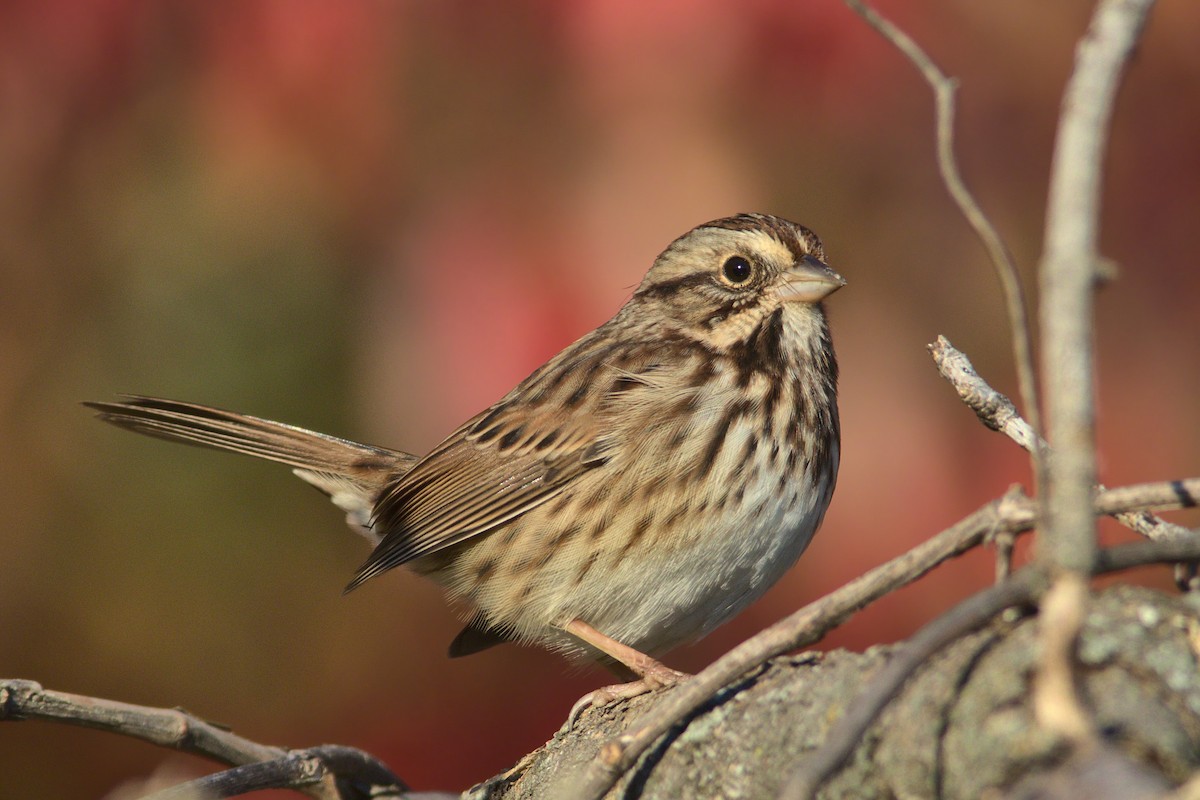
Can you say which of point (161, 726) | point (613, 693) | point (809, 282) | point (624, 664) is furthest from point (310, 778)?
point (809, 282)

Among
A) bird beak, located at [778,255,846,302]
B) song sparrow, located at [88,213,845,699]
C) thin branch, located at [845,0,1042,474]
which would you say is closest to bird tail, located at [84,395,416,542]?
song sparrow, located at [88,213,845,699]

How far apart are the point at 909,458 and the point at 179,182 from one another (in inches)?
90.9

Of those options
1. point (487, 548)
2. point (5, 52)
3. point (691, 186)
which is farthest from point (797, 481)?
point (5, 52)

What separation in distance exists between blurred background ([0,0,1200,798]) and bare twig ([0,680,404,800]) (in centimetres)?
137

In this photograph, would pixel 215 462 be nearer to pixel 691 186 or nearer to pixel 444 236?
pixel 444 236

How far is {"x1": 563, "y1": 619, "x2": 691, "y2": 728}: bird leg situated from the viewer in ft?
→ 8.03

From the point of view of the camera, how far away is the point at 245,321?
4074 mm

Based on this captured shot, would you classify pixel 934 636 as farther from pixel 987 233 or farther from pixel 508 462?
pixel 508 462

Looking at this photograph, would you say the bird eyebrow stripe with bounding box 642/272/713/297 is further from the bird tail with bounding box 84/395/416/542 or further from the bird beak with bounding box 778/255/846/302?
the bird tail with bounding box 84/395/416/542

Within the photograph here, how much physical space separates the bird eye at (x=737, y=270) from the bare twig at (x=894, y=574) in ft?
5.97

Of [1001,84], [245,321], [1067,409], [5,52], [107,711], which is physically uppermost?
[1001,84]

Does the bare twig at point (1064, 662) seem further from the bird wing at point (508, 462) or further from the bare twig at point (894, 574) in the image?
the bird wing at point (508, 462)

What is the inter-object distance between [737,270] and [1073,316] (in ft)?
6.97

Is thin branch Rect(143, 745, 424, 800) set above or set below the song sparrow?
below
